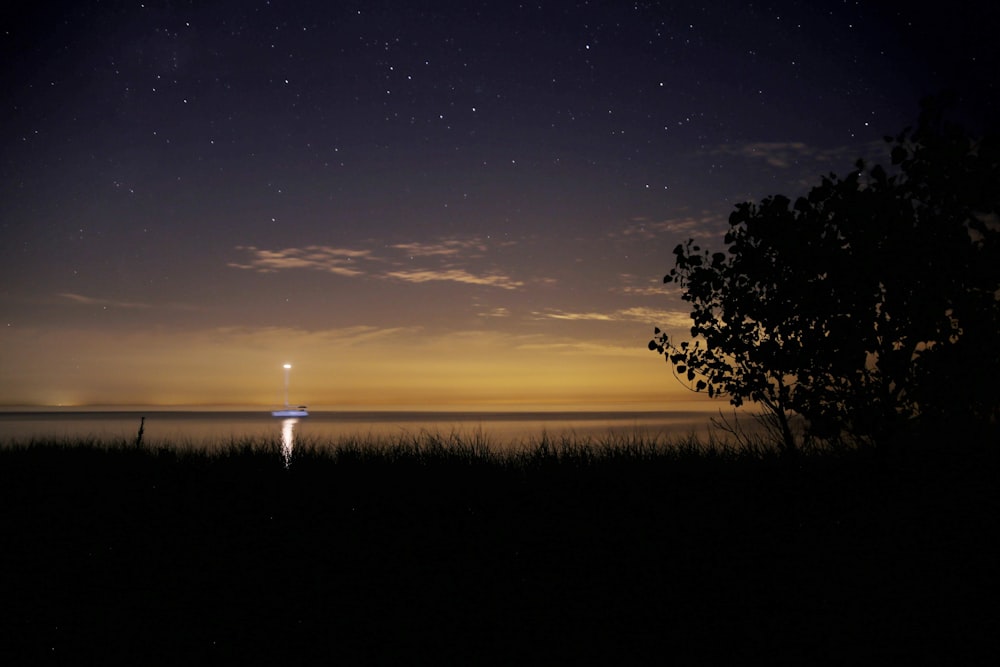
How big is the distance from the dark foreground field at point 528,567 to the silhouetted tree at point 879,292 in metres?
1.67

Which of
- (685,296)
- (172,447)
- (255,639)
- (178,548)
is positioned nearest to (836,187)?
(685,296)

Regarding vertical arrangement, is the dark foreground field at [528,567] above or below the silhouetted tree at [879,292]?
below

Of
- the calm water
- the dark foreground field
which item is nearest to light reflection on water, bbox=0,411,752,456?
the calm water

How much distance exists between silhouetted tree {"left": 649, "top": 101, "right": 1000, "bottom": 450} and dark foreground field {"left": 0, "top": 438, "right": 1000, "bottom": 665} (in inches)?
65.6

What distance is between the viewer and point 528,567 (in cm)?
864

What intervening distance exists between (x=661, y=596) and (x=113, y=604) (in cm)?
646

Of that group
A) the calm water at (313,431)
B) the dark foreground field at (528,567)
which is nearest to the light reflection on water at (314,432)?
the calm water at (313,431)

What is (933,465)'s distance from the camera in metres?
12.2

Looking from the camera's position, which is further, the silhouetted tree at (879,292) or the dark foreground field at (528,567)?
the silhouetted tree at (879,292)

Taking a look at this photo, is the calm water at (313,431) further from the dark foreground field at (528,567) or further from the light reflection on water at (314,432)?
the dark foreground field at (528,567)

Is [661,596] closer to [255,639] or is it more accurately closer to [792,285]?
[255,639]

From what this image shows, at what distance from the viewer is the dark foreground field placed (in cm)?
658

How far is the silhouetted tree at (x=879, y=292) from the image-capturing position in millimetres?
10070

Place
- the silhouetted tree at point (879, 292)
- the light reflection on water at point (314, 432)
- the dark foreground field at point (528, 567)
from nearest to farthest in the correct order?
the dark foreground field at point (528, 567), the silhouetted tree at point (879, 292), the light reflection on water at point (314, 432)
